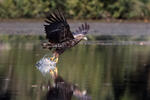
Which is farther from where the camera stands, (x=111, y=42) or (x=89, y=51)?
(x=111, y=42)

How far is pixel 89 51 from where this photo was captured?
52.4ft

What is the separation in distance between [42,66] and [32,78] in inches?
78.2

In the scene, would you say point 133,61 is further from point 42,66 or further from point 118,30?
point 118,30

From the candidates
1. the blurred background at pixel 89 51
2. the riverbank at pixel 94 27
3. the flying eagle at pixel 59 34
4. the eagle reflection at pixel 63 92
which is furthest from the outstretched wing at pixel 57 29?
the riverbank at pixel 94 27

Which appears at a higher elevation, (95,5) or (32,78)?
(95,5)

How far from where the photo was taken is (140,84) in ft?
33.0

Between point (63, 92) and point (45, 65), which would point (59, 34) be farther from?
point (63, 92)

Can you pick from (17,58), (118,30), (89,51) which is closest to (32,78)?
(17,58)

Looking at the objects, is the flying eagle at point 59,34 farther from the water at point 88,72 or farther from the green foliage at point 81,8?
the green foliage at point 81,8

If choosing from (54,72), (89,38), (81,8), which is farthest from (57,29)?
(81,8)

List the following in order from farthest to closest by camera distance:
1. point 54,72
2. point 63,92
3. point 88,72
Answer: point 54,72 < point 88,72 < point 63,92

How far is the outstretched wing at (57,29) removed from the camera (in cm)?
1274

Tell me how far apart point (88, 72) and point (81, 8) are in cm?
1732

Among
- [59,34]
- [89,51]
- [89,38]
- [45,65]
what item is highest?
[89,38]
